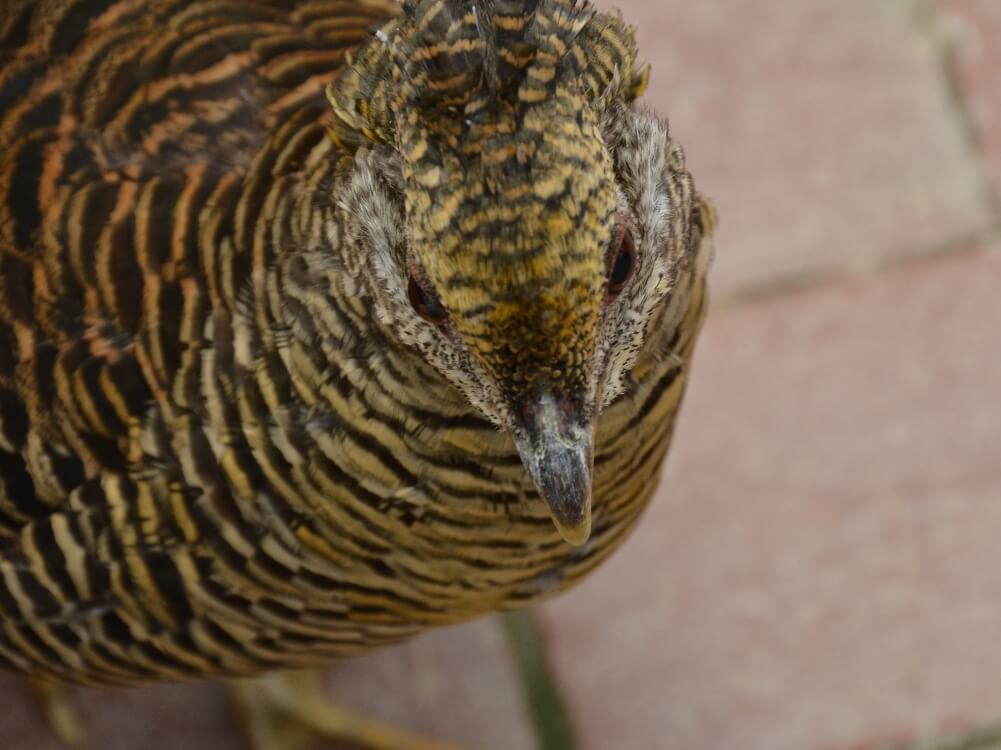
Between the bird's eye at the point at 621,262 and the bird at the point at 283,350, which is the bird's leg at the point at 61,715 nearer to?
the bird at the point at 283,350

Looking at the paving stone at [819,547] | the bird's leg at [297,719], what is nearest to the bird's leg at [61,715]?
the bird's leg at [297,719]

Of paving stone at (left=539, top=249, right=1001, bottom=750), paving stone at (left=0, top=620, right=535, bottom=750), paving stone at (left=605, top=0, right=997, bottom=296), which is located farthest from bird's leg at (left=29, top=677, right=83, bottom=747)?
paving stone at (left=605, top=0, right=997, bottom=296)

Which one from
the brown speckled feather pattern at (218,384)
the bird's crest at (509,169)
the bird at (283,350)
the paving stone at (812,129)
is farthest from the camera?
the paving stone at (812,129)

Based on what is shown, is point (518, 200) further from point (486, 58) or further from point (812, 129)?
point (812, 129)

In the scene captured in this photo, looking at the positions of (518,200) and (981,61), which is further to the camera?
(981,61)

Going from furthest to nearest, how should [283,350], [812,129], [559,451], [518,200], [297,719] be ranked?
[812,129], [297,719], [283,350], [559,451], [518,200]

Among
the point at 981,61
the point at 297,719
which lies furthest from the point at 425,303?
the point at 981,61
